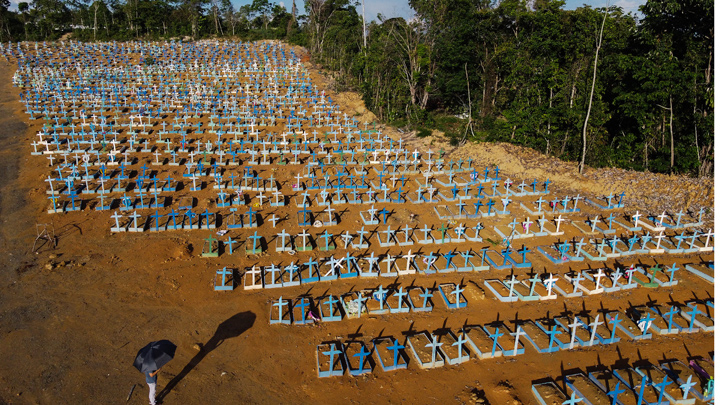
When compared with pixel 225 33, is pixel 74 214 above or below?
below

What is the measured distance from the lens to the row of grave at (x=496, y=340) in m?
8.96

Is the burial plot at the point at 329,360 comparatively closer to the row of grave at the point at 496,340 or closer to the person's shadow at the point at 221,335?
the row of grave at the point at 496,340

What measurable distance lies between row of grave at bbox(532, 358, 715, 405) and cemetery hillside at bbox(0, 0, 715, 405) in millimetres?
48

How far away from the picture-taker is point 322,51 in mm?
51812

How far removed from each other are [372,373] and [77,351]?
6.23 m

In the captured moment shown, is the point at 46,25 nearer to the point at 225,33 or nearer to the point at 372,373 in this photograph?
the point at 225,33

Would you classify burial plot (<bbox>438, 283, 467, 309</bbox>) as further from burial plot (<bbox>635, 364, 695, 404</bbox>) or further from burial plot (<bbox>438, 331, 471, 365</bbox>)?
burial plot (<bbox>635, 364, 695, 404</bbox>)

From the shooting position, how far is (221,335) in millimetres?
9820

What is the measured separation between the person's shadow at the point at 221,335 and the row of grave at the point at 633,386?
6415 mm

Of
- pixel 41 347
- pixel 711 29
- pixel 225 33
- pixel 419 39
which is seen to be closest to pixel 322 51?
pixel 419 39

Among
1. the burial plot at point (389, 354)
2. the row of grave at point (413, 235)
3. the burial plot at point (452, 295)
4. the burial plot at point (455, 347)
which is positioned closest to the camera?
the burial plot at point (389, 354)

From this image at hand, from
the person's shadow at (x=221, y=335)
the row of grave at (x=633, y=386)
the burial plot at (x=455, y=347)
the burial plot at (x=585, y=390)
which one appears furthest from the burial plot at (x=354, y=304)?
the burial plot at (x=585, y=390)

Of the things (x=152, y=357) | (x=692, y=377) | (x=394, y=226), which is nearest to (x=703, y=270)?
(x=692, y=377)

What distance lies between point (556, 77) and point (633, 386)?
18.1 m
